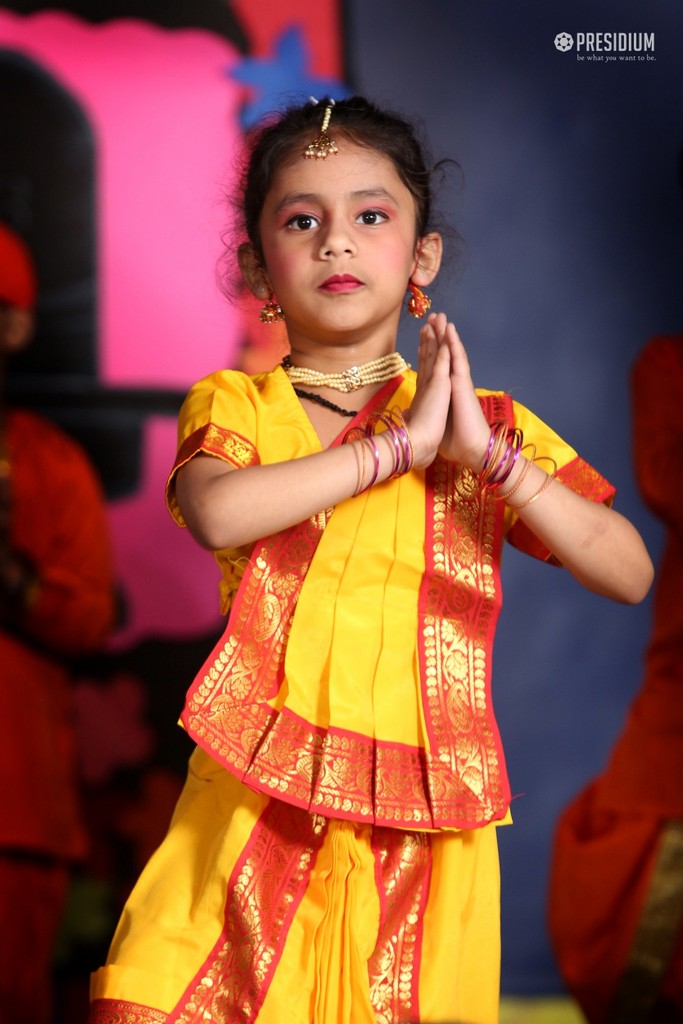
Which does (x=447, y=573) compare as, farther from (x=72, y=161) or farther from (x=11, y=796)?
(x=72, y=161)

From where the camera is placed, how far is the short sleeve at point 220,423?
5.05 ft

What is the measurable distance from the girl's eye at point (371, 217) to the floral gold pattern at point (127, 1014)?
952 mm

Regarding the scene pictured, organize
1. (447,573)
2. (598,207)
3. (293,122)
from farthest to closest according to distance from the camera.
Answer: (598,207)
(293,122)
(447,573)

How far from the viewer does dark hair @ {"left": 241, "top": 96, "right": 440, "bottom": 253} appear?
66.6 inches

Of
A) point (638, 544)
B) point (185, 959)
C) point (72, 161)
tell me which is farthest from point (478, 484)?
point (72, 161)

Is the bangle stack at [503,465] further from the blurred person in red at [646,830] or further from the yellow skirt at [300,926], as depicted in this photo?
the blurred person in red at [646,830]

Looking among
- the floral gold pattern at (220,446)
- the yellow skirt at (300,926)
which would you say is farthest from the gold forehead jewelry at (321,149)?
the yellow skirt at (300,926)

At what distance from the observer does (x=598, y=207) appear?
278cm

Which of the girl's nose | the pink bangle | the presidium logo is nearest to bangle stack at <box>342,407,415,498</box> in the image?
the pink bangle

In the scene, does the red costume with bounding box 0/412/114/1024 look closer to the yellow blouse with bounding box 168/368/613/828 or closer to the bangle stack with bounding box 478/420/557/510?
the yellow blouse with bounding box 168/368/613/828

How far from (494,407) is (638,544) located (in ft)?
0.80

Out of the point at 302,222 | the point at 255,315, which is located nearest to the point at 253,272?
the point at 302,222

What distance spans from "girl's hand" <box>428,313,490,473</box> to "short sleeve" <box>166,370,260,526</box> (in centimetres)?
23

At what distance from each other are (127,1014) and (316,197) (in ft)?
3.19
